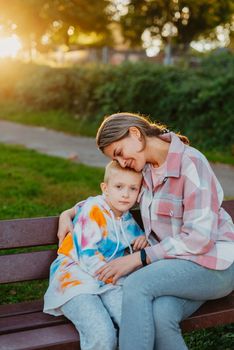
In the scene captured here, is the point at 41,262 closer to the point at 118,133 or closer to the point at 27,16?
the point at 118,133

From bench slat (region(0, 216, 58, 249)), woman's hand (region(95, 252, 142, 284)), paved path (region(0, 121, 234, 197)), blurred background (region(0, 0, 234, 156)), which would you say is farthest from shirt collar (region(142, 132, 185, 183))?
blurred background (region(0, 0, 234, 156))

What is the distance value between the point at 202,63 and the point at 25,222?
8.47 m

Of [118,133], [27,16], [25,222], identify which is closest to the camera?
[118,133]

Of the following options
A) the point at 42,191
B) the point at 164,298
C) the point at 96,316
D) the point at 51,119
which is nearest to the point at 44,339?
the point at 96,316

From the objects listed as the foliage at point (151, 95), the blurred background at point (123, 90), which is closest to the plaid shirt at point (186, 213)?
the blurred background at point (123, 90)

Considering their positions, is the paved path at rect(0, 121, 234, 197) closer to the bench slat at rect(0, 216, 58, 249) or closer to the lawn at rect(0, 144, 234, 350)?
the lawn at rect(0, 144, 234, 350)

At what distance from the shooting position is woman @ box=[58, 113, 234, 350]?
2.96 metres

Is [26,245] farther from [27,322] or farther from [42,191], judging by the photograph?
[42,191]

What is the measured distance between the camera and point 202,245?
10.0 ft

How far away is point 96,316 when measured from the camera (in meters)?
2.91

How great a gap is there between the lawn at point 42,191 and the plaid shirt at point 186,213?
38.9 inches

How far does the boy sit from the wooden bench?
8 cm

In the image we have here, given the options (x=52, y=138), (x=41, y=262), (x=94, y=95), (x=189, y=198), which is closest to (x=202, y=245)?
(x=189, y=198)

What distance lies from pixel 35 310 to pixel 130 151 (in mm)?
947
